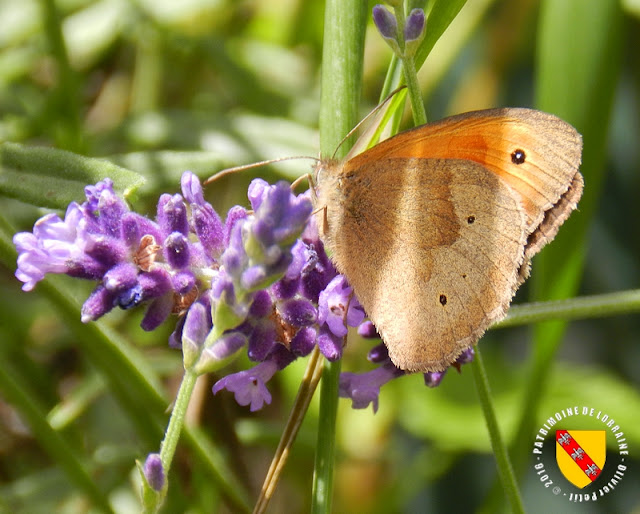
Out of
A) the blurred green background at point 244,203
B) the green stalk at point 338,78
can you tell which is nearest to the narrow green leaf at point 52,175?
the blurred green background at point 244,203

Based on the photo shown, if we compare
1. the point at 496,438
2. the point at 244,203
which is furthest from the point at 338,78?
Answer: the point at 244,203

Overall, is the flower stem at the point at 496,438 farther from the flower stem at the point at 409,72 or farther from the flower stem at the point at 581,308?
the flower stem at the point at 409,72

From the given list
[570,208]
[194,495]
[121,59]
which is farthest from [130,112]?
[570,208]

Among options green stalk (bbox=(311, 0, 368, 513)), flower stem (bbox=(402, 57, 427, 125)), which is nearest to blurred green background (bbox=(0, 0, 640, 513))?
green stalk (bbox=(311, 0, 368, 513))

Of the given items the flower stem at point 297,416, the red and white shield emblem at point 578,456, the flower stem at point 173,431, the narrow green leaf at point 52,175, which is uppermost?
the narrow green leaf at point 52,175

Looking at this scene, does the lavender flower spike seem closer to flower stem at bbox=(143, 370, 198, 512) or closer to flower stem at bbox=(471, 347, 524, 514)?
flower stem at bbox=(143, 370, 198, 512)
